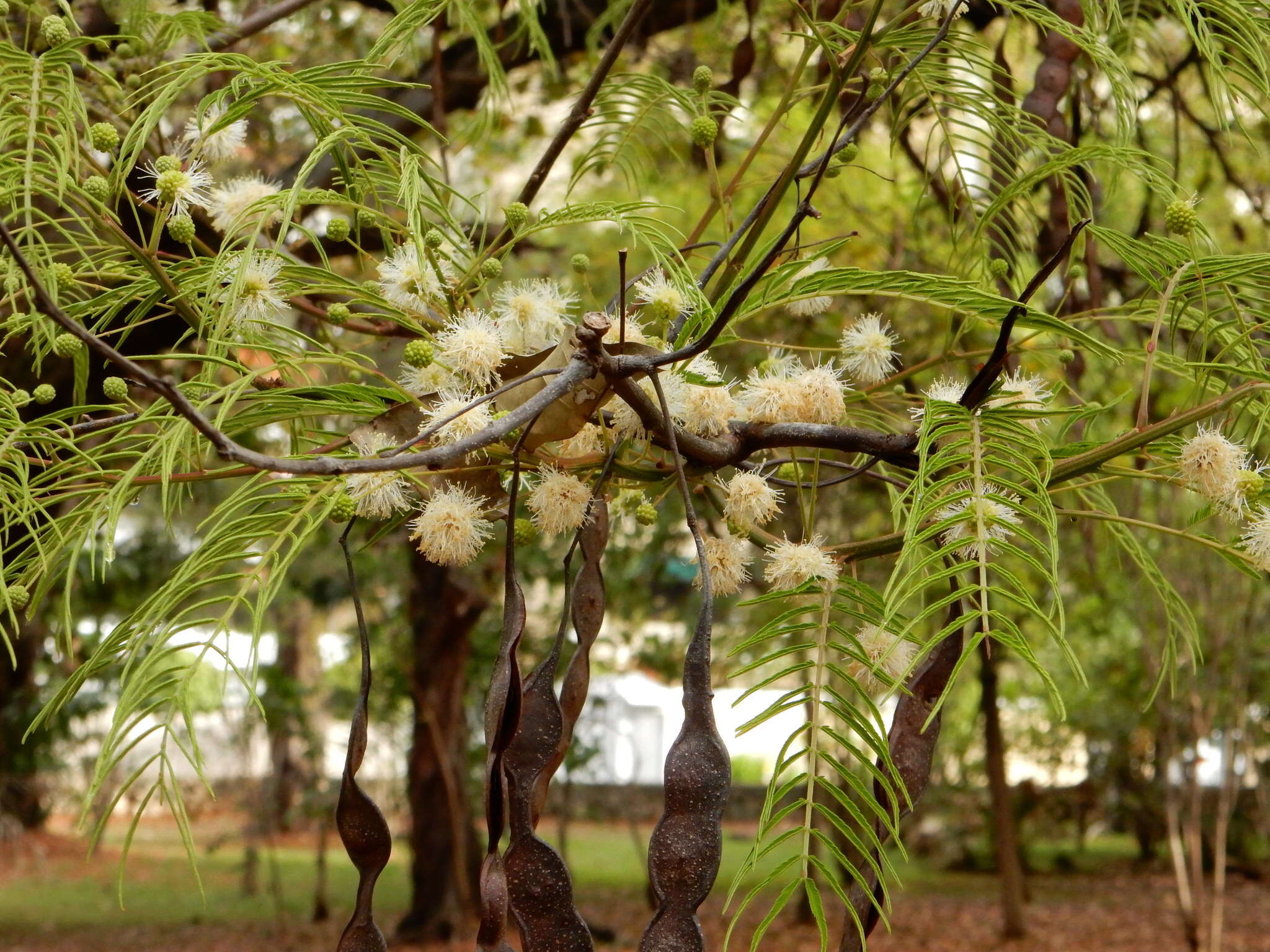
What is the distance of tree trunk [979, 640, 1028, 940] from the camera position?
25.1 feet

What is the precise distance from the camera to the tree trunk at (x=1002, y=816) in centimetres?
765

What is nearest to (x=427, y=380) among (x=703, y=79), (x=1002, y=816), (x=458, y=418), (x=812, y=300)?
(x=458, y=418)

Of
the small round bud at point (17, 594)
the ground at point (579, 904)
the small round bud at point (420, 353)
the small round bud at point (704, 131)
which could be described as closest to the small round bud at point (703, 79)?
the small round bud at point (704, 131)

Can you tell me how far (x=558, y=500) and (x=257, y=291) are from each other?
1.08 ft

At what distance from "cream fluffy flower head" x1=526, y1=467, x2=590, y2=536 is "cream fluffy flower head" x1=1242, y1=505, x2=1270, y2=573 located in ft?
1.91

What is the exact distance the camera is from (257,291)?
3.68 feet

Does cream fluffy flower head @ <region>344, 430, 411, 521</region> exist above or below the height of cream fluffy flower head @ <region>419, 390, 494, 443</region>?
below

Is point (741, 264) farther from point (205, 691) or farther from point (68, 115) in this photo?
point (205, 691)

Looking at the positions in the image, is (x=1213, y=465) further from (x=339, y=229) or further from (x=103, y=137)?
(x=103, y=137)

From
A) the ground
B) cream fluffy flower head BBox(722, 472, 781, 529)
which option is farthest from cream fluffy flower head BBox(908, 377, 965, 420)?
the ground

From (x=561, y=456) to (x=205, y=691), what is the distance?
9470 mm

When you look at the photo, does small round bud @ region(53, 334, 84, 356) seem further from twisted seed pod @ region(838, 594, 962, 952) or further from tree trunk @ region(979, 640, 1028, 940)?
tree trunk @ region(979, 640, 1028, 940)

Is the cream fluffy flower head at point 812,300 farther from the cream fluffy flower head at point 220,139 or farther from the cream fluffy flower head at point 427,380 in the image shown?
the cream fluffy flower head at point 220,139

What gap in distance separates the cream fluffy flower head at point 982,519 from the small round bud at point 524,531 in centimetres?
39
